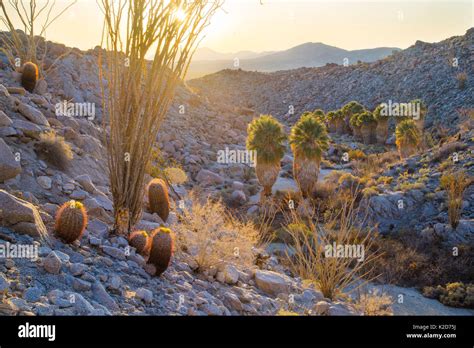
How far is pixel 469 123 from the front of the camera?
22703mm

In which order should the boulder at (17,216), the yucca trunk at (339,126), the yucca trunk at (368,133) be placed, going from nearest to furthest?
1. the boulder at (17,216)
2. the yucca trunk at (368,133)
3. the yucca trunk at (339,126)

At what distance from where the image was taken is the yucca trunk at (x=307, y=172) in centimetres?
1872

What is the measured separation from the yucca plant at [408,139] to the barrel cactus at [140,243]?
21.1 m

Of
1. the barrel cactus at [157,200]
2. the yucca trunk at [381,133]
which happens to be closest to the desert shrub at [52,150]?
the barrel cactus at [157,200]

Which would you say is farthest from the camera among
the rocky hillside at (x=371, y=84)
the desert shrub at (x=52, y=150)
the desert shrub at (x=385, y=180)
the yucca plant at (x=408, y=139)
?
the rocky hillside at (x=371, y=84)

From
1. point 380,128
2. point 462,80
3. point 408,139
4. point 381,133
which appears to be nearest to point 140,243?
point 408,139

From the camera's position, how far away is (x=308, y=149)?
728 inches

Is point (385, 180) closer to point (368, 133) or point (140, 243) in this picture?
point (140, 243)

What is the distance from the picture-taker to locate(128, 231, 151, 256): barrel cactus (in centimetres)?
603

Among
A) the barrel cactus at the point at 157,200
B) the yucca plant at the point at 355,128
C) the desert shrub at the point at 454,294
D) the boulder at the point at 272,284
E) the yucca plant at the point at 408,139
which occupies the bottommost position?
the desert shrub at the point at 454,294

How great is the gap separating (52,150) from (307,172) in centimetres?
1275

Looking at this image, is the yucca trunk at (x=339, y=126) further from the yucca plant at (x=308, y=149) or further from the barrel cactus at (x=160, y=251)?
the barrel cactus at (x=160, y=251)
